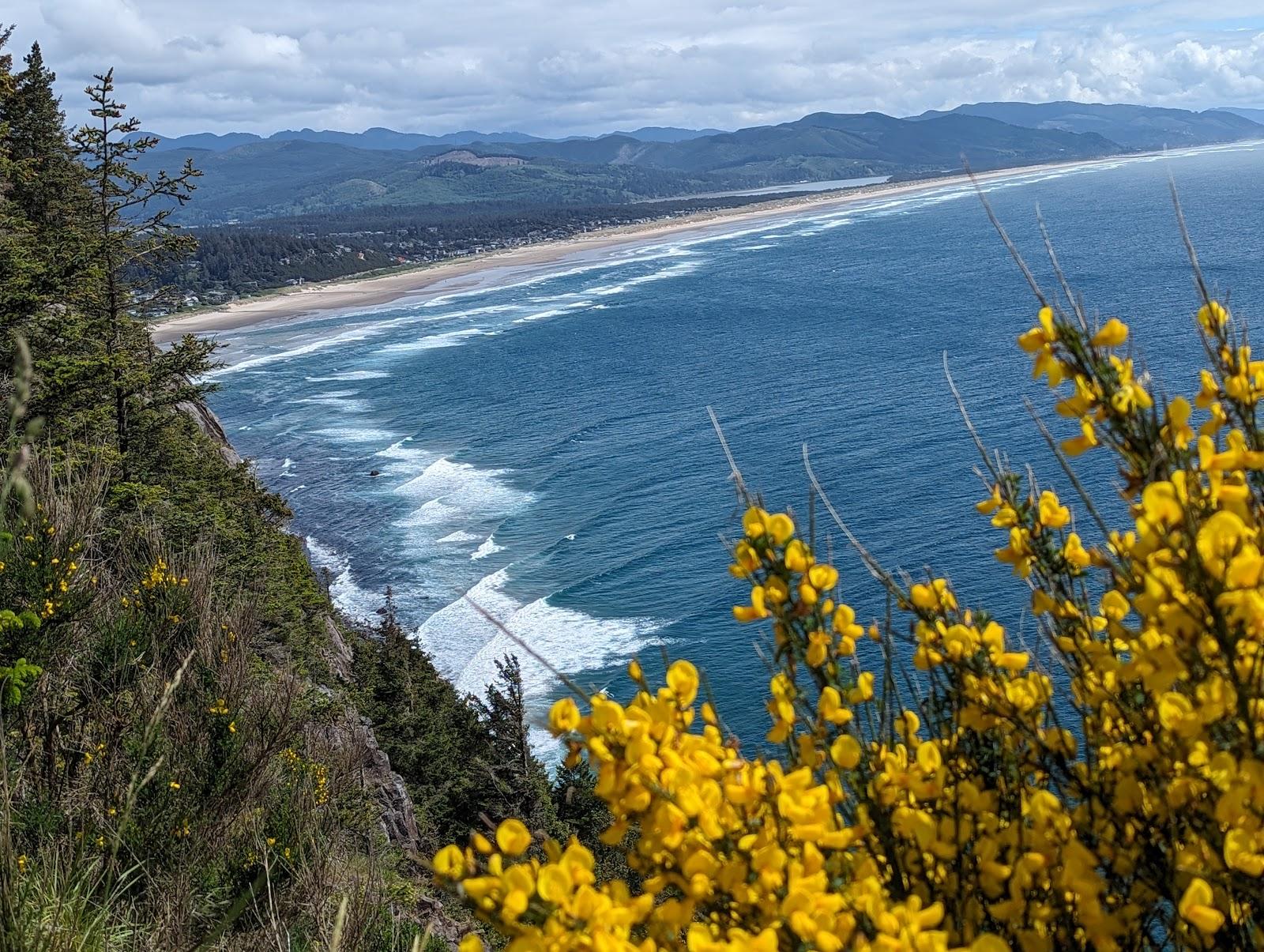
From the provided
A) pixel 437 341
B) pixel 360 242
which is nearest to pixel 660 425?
pixel 437 341

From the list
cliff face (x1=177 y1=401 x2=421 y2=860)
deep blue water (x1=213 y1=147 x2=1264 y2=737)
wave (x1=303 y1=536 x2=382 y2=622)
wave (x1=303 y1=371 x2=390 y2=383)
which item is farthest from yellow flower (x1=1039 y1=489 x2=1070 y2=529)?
wave (x1=303 y1=371 x2=390 y2=383)

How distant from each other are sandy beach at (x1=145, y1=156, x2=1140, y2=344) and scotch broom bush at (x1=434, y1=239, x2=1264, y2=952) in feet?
243

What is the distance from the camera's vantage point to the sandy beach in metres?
85.3

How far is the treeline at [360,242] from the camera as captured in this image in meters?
109

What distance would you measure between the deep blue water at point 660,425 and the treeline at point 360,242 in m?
34.7

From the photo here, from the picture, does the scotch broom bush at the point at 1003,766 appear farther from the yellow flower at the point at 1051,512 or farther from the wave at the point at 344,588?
the wave at the point at 344,588

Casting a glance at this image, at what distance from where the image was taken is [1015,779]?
6.86 feet

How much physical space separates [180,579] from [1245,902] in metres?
6.00

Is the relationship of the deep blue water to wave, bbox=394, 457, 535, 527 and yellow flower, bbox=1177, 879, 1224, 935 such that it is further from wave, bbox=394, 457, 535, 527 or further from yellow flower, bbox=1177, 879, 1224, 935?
yellow flower, bbox=1177, 879, 1224, 935

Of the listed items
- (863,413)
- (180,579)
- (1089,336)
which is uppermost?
(1089,336)

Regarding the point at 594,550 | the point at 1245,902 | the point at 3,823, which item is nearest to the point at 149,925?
the point at 3,823

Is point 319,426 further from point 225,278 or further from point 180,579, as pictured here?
point 225,278

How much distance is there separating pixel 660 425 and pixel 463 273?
239ft

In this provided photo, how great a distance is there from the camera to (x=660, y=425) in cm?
3928
